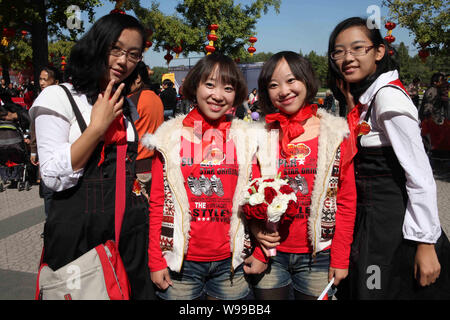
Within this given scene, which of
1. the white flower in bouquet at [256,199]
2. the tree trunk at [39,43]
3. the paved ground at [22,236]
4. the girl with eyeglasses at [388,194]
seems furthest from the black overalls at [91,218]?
the tree trunk at [39,43]

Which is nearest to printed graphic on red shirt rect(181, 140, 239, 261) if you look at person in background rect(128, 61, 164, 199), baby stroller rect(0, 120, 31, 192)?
person in background rect(128, 61, 164, 199)

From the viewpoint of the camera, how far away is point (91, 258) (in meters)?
1.71

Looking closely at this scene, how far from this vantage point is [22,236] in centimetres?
480

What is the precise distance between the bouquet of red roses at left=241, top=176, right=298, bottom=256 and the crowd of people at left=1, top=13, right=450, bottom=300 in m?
0.11

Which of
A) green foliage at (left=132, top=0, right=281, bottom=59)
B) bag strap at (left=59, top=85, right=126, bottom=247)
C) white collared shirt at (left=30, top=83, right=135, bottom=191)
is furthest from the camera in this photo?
green foliage at (left=132, top=0, right=281, bottom=59)

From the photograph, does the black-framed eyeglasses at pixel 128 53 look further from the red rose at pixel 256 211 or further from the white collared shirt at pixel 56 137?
the red rose at pixel 256 211

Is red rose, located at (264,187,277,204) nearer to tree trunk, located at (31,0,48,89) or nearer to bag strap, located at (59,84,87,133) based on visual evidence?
bag strap, located at (59,84,87,133)

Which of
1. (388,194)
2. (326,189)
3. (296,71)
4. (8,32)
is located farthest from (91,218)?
(8,32)

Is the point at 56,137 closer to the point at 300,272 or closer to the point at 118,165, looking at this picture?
the point at 118,165

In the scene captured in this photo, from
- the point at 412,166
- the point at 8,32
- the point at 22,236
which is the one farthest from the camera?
the point at 8,32

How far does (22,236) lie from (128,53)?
4009 mm

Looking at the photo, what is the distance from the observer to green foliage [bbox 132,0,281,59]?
26219mm

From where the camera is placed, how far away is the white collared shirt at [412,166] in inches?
70.4
